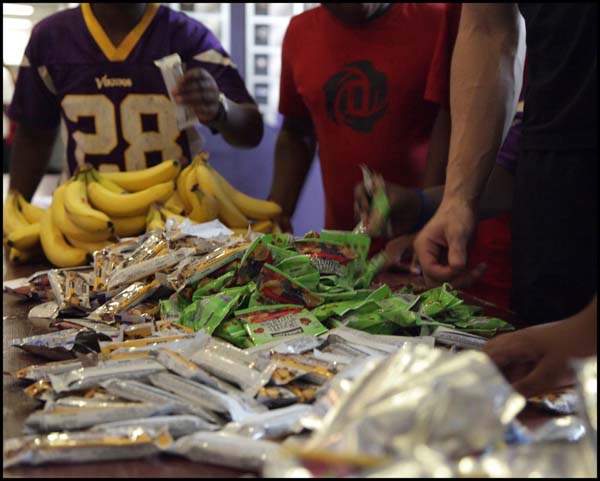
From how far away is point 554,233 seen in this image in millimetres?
1205

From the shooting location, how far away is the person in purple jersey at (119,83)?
7.93 feet

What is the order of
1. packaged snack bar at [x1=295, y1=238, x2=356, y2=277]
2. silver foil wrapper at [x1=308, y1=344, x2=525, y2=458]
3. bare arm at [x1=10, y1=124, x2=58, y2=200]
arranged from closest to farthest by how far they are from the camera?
silver foil wrapper at [x1=308, y1=344, x2=525, y2=458] → packaged snack bar at [x1=295, y1=238, x2=356, y2=277] → bare arm at [x1=10, y1=124, x2=58, y2=200]

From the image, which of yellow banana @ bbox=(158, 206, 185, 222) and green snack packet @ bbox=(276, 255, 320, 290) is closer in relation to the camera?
green snack packet @ bbox=(276, 255, 320, 290)

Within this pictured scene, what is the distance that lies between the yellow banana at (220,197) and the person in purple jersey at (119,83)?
343 mm

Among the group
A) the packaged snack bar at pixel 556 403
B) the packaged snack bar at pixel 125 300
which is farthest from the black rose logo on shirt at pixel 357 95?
the packaged snack bar at pixel 556 403

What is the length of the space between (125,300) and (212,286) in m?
0.16

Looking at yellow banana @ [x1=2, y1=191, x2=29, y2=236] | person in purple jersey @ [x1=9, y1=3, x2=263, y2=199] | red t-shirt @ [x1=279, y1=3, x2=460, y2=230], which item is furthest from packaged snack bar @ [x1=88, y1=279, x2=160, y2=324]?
red t-shirt @ [x1=279, y1=3, x2=460, y2=230]

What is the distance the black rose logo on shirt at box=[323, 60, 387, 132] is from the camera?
232 cm

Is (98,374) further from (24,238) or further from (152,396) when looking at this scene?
(24,238)

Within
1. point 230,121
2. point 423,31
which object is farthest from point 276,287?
point 423,31

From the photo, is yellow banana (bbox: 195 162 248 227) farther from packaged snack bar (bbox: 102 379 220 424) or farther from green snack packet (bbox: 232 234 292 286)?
packaged snack bar (bbox: 102 379 220 424)

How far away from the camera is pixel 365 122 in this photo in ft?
7.72

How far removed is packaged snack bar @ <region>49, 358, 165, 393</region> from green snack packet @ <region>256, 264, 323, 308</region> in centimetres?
33

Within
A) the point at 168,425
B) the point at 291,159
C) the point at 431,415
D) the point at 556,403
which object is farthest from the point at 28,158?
the point at 431,415
